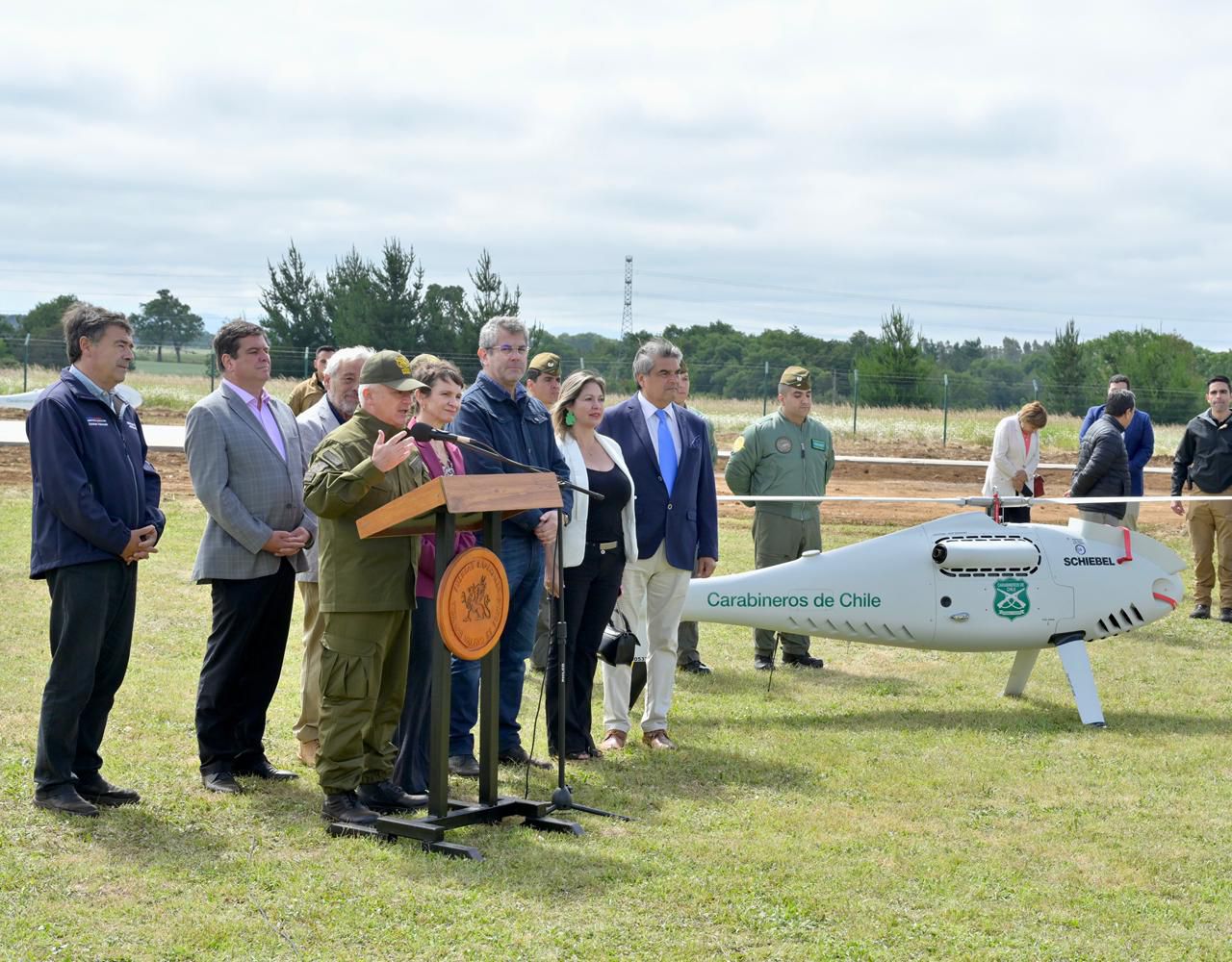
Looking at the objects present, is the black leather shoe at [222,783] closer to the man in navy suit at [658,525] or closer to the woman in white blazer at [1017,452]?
the man in navy suit at [658,525]

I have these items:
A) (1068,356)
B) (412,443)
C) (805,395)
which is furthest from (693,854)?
(1068,356)

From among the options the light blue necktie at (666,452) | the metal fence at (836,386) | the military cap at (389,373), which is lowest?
the light blue necktie at (666,452)

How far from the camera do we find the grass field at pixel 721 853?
403cm

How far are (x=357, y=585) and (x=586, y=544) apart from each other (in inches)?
60.1

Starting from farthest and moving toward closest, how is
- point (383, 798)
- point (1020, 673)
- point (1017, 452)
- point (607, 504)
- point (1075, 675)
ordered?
point (1017, 452) → point (1020, 673) → point (1075, 675) → point (607, 504) → point (383, 798)

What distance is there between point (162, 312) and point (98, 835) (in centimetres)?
6944

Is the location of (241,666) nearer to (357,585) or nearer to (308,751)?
(308,751)

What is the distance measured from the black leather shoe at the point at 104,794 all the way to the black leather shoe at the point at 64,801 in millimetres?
114

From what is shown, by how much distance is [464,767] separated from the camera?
5871 millimetres

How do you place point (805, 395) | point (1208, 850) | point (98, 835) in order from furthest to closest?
1. point (805, 395)
2. point (1208, 850)
3. point (98, 835)

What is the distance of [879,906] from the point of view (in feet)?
14.4

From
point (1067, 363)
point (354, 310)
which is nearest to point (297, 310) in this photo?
point (354, 310)

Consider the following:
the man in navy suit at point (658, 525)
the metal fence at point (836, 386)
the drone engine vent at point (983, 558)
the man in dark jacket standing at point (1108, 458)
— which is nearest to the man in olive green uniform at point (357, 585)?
the man in navy suit at point (658, 525)

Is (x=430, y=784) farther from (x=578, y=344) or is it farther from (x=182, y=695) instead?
(x=578, y=344)
